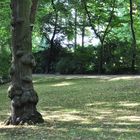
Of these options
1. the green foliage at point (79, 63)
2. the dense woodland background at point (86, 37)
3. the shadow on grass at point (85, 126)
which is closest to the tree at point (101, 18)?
the dense woodland background at point (86, 37)

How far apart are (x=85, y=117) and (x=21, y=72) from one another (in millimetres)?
2254

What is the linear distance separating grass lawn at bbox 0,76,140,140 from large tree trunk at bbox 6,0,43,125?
38cm

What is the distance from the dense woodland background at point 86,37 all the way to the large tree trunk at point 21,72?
21.9 m

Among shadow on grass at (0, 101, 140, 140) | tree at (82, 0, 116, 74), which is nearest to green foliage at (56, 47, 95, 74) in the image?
tree at (82, 0, 116, 74)

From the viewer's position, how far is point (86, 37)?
41.4 meters

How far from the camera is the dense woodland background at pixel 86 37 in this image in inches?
1340

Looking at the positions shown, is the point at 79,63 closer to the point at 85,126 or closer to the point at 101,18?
the point at 101,18

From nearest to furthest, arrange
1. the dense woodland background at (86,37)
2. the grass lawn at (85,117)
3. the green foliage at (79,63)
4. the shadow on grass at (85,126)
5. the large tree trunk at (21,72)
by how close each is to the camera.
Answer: the shadow on grass at (85,126)
the grass lawn at (85,117)
the large tree trunk at (21,72)
the dense woodland background at (86,37)
the green foliage at (79,63)

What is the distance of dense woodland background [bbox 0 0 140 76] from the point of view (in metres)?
34.0

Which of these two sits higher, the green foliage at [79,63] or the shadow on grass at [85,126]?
the green foliage at [79,63]

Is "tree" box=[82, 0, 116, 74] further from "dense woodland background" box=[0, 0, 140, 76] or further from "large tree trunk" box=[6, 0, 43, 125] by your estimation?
"large tree trunk" box=[6, 0, 43, 125]

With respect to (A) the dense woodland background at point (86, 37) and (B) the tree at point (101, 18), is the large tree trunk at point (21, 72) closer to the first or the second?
(A) the dense woodland background at point (86, 37)

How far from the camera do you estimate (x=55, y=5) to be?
37.3 m

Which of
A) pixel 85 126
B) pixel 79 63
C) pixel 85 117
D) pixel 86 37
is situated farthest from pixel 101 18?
pixel 85 126
